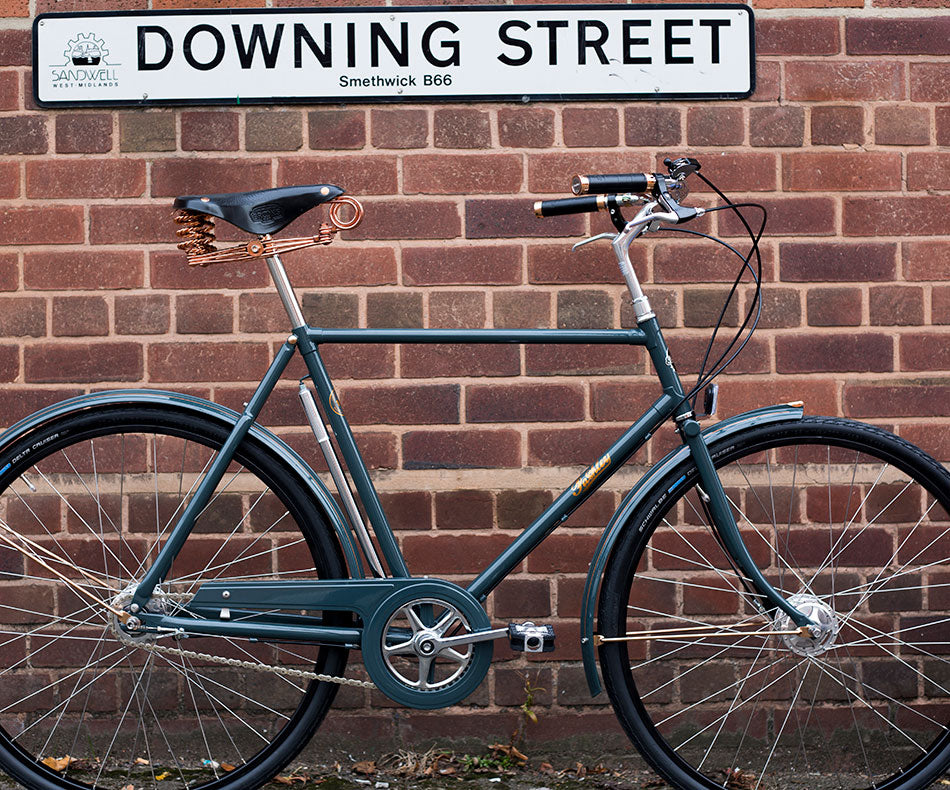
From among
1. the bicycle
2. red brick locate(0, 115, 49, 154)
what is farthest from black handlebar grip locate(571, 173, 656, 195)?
red brick locate(0, 115, 49, 154)

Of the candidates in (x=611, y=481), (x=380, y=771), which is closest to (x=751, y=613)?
(x=611, y=481)

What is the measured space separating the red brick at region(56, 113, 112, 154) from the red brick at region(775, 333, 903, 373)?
1833mm

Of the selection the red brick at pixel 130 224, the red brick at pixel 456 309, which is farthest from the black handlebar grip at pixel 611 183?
the red brick at pixel 130 224

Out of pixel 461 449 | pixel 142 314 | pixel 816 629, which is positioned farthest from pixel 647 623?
pixel 142 314

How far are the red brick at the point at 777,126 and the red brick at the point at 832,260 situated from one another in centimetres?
27

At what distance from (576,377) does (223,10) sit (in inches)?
51.5

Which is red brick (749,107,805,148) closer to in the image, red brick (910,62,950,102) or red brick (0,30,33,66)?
red brick (910,62,950,102)

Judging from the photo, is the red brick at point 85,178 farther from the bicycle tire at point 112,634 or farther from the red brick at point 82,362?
the bicycle tire at point 112,634

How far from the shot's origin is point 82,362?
2.59 meters

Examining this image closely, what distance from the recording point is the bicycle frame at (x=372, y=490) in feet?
7.09

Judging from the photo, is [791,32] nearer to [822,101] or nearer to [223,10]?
[822,101]

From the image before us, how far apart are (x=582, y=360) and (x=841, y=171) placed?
84 cm

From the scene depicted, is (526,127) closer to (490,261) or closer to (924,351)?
(490,261)

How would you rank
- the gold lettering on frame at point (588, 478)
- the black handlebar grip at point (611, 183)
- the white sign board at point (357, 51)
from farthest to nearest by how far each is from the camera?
1. the white sign board at point (357, 51)
2. the gold lettering on frame at point (588, 478)
3. the black handlebar grip at point (611, 183)
